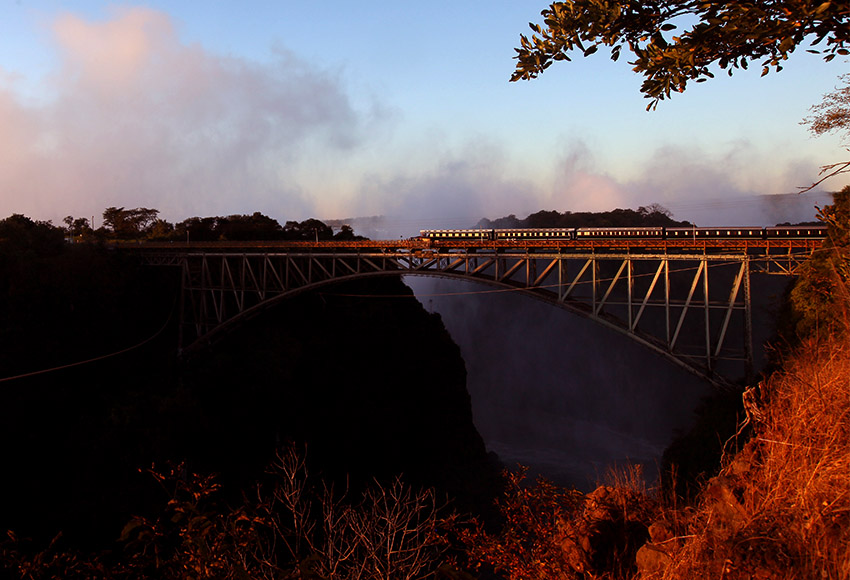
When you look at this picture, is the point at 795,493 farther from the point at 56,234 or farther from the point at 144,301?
the point at 56,234

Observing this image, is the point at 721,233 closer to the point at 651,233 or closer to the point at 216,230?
the point at 651,233

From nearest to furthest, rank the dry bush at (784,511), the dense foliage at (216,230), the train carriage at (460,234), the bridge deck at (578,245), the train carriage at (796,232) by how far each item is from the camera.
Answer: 1. the dry bush at (784,511)
2. the bridge deck at (578,245)
3. the train carriage at (796,232)
4. the train carriage at (460,234)
5. the dense foliage at (216,230)

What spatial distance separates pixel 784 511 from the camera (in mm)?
5938

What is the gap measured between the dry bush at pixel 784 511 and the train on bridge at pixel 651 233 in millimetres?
15455

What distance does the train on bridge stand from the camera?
22.0 meters

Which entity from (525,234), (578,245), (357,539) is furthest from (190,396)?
(357,539)

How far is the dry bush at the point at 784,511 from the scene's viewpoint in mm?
5223

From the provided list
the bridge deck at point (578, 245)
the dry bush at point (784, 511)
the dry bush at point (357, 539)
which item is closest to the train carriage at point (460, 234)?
the bridge deck at point (578, 245)

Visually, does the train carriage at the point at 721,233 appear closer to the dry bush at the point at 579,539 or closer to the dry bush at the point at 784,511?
the dry bush at the point at 784,511

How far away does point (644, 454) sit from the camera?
64625 millimetres

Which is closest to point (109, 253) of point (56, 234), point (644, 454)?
point (56, 234)

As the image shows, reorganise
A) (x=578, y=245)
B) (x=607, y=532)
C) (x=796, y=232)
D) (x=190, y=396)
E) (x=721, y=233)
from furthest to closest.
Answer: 1. (x=190, y=396)
2. (x=578, y=245)
3. (x=721, y=233)
4. (x=796, y=232)
5. (x=607, y=532)

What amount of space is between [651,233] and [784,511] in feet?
68.7

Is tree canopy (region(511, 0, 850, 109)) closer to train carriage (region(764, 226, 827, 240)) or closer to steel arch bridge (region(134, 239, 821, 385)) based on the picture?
steel arch bridge (region(134, 239, 821, 385))
